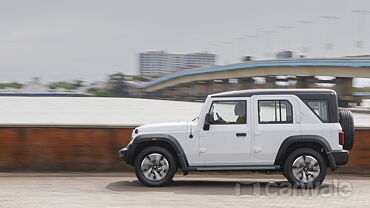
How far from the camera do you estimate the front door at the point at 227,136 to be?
11.4 metres

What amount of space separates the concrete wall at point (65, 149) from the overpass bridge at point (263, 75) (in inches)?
2037

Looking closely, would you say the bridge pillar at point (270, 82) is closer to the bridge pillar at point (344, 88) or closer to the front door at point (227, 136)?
the bridge pillar at point (344, 88)

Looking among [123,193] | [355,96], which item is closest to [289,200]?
[123,193]

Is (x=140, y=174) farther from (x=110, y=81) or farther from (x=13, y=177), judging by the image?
(x=110, y=81)

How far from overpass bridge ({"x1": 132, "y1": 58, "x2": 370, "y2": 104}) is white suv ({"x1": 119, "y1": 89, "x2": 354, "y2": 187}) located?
52985mm

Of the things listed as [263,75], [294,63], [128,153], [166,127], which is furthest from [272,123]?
[263,75]

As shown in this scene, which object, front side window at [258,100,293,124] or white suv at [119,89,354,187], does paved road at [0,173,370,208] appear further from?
front side window at [258,100,293,124]

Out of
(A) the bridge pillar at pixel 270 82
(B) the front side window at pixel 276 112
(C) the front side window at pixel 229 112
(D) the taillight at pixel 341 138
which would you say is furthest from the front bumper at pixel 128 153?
(A) the bridge pillar at pixel 270 82

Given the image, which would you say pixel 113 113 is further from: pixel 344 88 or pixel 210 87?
pixel 344 88

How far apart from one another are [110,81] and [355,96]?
58892mm

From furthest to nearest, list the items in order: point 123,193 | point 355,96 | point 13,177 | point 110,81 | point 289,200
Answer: point 110,81 → point 355,96 → point 13,177 → point 123,193 → point 289,200

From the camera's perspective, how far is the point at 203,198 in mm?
10273

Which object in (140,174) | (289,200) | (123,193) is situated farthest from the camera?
(140,174)

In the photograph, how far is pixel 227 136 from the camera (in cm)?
1140
